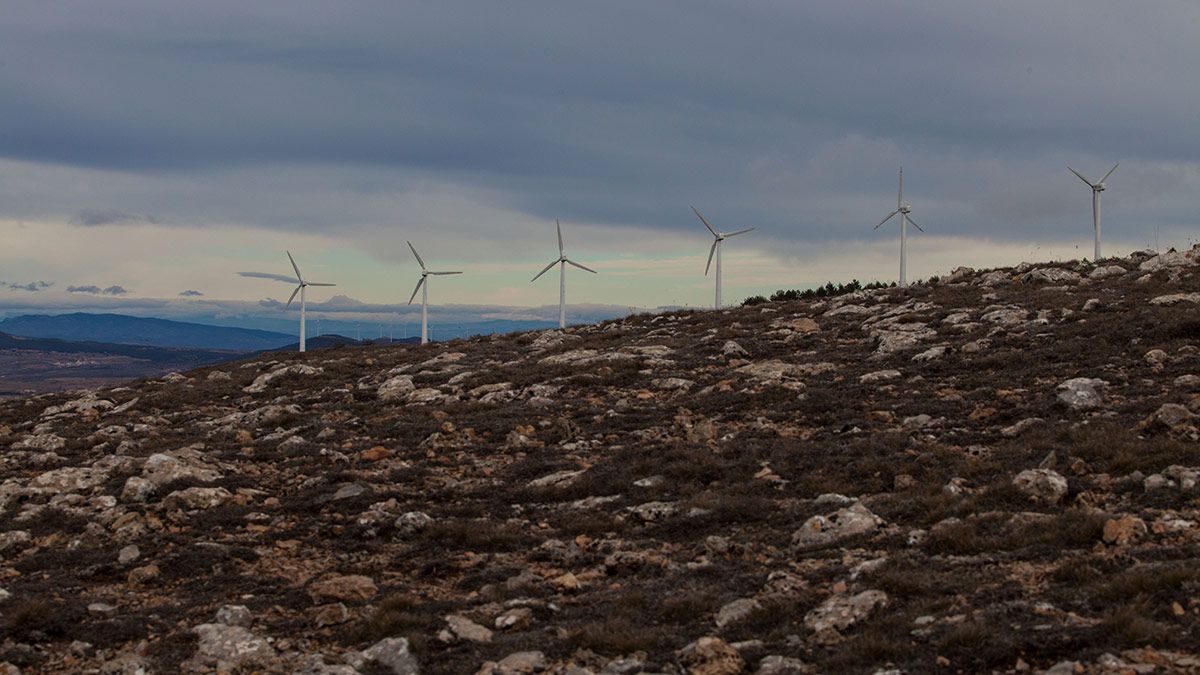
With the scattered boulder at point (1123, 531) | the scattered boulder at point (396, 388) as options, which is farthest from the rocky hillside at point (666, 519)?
the scattered boulder at point (396, 388)

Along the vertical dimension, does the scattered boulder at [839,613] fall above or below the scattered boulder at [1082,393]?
below

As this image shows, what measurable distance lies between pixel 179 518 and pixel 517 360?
22228 millimetres

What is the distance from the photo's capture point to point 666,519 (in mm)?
16969

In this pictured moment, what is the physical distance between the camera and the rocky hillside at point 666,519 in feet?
36.1

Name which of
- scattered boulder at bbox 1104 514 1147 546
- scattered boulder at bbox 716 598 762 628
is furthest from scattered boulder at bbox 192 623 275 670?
scattered boulder at bbox 1104 514 1147 546

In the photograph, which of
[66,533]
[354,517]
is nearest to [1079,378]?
[354,517]

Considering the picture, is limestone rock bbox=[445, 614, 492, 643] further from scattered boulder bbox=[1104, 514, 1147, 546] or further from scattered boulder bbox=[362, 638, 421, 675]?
scattered boulder bbox=[1104, 514, 1147, 546]

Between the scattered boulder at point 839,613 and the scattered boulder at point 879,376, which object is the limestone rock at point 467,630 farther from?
the scattered boulder at point 879,376

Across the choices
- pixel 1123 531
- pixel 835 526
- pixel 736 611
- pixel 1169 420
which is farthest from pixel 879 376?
pixel 736 611

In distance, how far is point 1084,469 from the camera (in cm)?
1602

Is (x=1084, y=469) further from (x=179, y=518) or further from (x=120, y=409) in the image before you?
(x=120, y=409)


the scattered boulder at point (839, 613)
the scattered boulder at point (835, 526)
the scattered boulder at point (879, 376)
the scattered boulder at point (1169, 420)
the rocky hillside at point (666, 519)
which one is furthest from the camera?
the scattered boulder at point (879, 376)

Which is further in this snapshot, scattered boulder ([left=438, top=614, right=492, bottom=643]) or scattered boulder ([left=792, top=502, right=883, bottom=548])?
scattered boulder ([left=792, top=502, right=883, bottom=548])

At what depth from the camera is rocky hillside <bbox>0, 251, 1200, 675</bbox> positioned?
36.1ft
